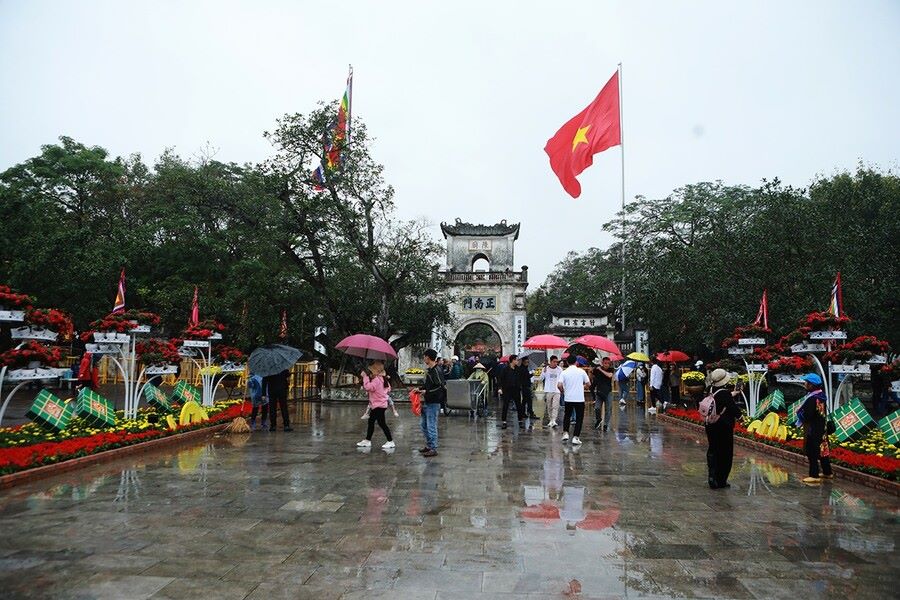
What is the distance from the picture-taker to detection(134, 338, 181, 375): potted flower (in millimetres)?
11500

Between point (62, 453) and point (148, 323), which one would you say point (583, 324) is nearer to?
point (148, 323)

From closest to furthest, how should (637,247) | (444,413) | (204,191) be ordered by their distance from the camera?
(444,413) < (204,191) < (637,247)

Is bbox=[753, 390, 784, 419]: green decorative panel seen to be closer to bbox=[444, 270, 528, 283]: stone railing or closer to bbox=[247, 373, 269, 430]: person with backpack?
bbox=[247, 373, 269, 430]: person with backpack

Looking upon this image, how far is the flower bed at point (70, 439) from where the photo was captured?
7102 mm

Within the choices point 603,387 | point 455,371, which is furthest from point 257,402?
point 455,371

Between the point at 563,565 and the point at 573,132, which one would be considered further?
the point at 573,132

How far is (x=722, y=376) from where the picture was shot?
7.33 metres

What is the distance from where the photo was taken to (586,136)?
66.6ft

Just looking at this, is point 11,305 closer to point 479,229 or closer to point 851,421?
point 851,421

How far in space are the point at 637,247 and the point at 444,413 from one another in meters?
15.7

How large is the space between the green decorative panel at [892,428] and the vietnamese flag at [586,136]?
39.8 feet

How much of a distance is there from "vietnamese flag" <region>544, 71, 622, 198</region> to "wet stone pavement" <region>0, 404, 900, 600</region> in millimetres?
12762

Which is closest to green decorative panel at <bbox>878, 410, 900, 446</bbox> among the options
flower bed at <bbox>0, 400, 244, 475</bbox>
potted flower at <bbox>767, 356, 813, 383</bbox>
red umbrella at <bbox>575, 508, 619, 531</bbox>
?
potted flower at <bbox>767, 356, 813, 383</bbox>

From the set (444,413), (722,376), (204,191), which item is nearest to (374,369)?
(722,376)
